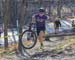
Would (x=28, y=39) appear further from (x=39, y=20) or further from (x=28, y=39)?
(x=39, y=20)

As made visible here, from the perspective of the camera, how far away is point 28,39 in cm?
1039

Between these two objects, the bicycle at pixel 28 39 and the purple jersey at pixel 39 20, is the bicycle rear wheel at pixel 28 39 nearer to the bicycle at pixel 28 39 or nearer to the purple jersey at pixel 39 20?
the bicycle at pixel 28 39

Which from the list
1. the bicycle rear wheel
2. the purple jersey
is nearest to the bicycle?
the bicycle rear wheel

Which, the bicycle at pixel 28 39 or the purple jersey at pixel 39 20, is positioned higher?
the purple jersey at pixel 39 20

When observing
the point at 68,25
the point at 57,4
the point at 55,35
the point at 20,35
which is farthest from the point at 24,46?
the point at 57,4

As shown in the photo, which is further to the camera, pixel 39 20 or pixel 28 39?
pixel 28 39

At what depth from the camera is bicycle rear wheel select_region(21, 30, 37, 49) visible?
10.2 meters

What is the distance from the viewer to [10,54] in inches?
389

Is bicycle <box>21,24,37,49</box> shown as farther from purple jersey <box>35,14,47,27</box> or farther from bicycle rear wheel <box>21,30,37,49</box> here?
purple jersey <box>35,14,47,27</box>

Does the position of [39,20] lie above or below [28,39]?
above

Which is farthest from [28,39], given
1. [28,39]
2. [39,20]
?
[39,20]

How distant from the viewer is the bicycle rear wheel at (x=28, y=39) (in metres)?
10.2

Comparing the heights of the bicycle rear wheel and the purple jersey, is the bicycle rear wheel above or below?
below

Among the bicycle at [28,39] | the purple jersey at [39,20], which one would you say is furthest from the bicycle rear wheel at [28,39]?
the purple jersey at [39,20]
